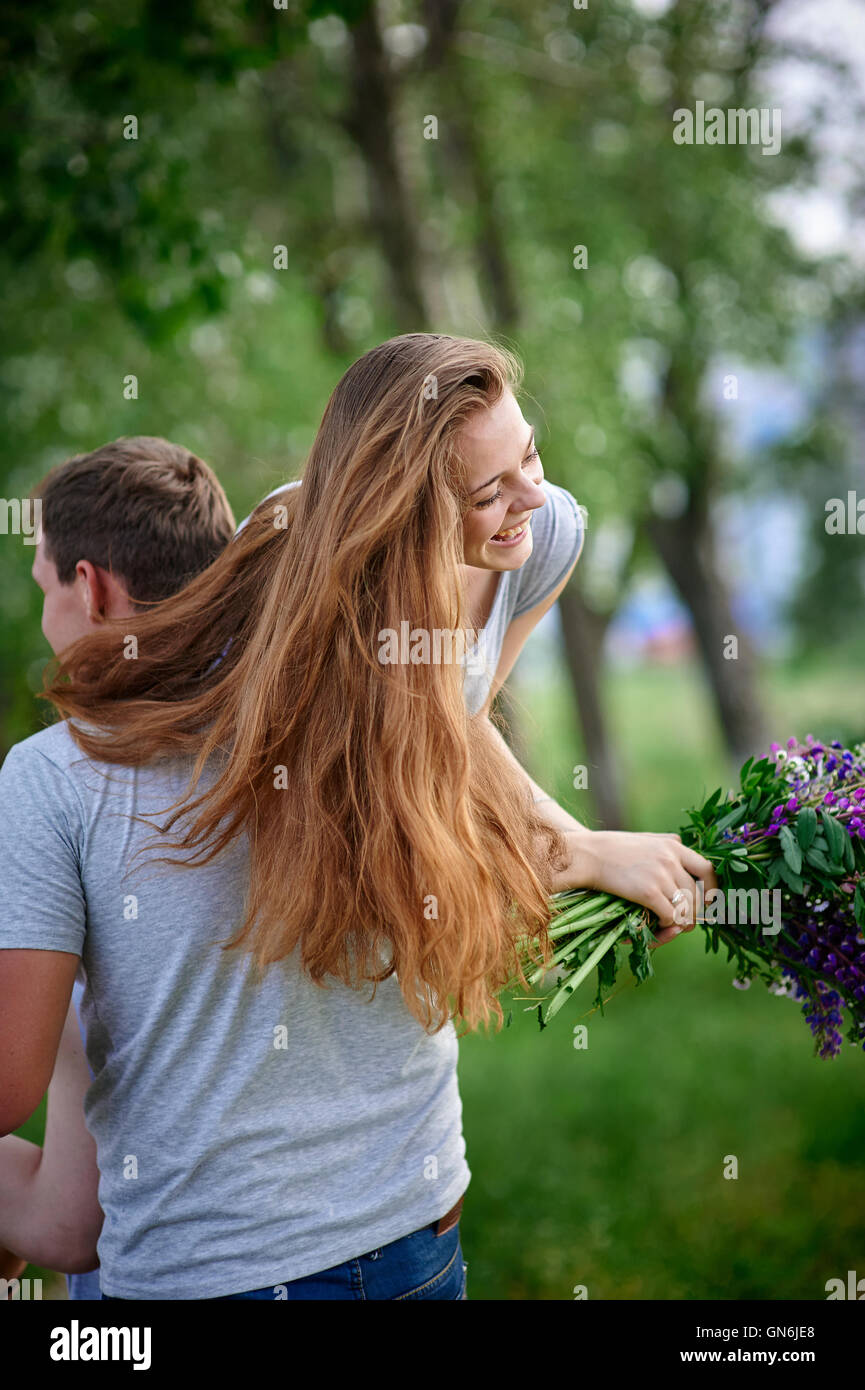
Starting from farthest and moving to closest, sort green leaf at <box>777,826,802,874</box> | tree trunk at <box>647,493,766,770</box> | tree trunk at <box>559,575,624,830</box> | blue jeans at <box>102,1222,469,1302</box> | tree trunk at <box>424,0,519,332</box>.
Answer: tree trunk at <box>647,493,766,770</box> → tree trunk at <box>559,575,624,830</box> → tree trunk at <box>424,0,519,332</box> → green leaf at <box>777,826,802,874</box> → blue jeans at <box>102,1222,469,1302</box>

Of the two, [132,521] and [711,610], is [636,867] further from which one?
[711,610]

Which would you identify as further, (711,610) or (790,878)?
(711,610)

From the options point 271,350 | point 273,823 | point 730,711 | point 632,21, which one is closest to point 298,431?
point 271,350

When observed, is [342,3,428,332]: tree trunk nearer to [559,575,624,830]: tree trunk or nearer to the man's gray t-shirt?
[559,575,624,830]: tree trunk

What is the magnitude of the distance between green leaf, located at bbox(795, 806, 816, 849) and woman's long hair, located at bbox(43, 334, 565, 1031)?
59cm

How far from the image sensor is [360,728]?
1.50m

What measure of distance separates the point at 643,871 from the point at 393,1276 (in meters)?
0.68

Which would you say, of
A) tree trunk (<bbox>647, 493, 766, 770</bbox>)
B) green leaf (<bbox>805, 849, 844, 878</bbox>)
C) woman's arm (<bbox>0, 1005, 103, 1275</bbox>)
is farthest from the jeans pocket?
tree trunk (<bbox>647, 493, 766, 770</bbox>)

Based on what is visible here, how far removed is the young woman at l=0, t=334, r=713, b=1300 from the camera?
4.78 ft

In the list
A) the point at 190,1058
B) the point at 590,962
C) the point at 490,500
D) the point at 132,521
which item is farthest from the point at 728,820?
the point at 132,521

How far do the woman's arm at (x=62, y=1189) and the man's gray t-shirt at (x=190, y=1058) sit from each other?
17cm

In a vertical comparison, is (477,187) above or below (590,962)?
above

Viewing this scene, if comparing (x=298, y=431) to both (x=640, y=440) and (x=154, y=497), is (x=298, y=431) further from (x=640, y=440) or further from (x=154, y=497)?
(x=154, y=497)
